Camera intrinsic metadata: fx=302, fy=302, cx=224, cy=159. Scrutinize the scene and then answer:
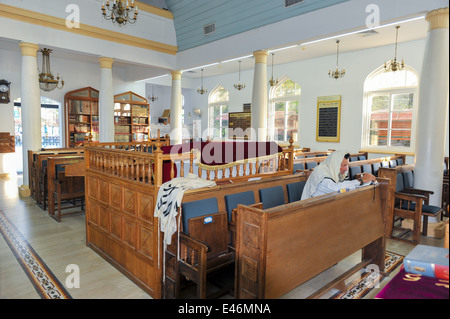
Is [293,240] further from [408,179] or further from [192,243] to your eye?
[408,179]

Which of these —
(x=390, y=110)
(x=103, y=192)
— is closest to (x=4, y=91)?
(x=103, y=192)

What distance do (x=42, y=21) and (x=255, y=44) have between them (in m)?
4.90

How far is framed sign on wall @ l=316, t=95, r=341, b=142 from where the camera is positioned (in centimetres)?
903

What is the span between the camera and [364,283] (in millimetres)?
3078

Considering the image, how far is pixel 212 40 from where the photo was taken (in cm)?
844

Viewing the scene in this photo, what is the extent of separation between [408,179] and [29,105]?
7.95 m

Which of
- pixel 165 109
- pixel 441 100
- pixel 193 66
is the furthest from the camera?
pixel 165 109

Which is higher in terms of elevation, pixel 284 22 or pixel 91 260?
pixel 284 22

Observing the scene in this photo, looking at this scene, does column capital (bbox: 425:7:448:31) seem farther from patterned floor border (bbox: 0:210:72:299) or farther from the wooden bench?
patterned floor border (bbox: 0:210:72:299)

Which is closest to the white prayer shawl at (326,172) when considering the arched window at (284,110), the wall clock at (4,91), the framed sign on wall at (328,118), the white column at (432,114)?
the white column at (432,114)

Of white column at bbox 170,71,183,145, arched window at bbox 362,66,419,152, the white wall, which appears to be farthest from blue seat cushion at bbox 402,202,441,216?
white column at bbox 170,71,183,145

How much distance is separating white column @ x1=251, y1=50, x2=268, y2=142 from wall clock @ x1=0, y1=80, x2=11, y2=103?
7432 mm
